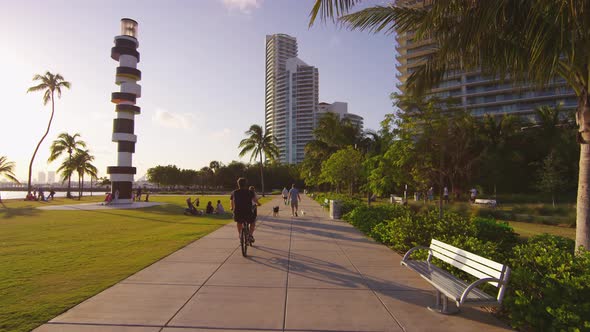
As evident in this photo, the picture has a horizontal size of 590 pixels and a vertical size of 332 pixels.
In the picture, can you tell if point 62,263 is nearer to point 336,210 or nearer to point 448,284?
point 448,284

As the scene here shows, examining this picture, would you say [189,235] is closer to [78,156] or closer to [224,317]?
[224,317]

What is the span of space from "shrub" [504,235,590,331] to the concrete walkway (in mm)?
404

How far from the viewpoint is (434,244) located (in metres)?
6.04

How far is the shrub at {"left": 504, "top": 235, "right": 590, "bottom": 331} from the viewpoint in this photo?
3.64 m

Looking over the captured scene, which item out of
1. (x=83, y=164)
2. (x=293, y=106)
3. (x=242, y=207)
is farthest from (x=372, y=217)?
(x=293, y=106)

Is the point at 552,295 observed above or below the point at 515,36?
below

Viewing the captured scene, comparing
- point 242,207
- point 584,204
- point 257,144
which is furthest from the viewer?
point 257,144

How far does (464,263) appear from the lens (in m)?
4.88

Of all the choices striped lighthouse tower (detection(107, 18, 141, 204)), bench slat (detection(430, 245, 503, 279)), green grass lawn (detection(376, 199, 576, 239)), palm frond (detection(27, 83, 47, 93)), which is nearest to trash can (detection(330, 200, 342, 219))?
green grass lawn (detection(376, 199, 576, 239))

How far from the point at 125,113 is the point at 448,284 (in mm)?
33455

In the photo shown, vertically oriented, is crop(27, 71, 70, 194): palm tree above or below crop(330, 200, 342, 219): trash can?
above

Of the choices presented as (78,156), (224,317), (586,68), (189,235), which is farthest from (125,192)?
(586,68)

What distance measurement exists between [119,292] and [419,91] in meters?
7.14

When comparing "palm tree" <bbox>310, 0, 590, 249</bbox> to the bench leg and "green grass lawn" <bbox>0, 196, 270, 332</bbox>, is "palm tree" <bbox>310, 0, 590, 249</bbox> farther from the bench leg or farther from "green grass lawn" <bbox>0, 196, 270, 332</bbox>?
"green grass lawn" <bbox>0, 196, 270, 332</bbox>
